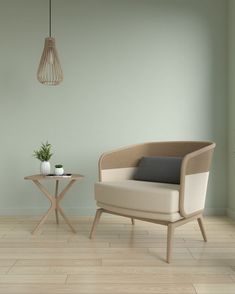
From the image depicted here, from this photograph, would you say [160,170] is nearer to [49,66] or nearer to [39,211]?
[39,211]

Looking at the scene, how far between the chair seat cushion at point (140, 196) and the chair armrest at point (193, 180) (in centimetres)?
7

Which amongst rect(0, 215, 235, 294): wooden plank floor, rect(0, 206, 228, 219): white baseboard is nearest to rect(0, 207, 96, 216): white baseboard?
rect(0, 206, 228, 219): white baseboard

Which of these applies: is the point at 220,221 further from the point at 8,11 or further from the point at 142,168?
the point at 8,11

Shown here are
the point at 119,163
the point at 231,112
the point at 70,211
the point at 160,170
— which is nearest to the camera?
the point at 160,170

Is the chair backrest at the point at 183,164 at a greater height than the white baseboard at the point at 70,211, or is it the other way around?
the chair backrest at the point at 183,164

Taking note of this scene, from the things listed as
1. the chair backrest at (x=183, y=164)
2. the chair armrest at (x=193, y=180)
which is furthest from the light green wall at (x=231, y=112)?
the chair armrest at (x=193, y=180)

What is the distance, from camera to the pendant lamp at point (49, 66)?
3.50 m

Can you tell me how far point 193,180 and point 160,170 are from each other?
534 mm

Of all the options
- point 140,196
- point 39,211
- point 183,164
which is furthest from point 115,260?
point 39,211

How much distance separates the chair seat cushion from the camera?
2.49 metres

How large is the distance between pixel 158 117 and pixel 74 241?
1.69 metres

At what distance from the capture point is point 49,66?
12.5ft

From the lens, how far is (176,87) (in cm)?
395

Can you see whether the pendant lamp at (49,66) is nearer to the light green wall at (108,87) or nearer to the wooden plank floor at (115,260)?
the light green wall at (108,87)
